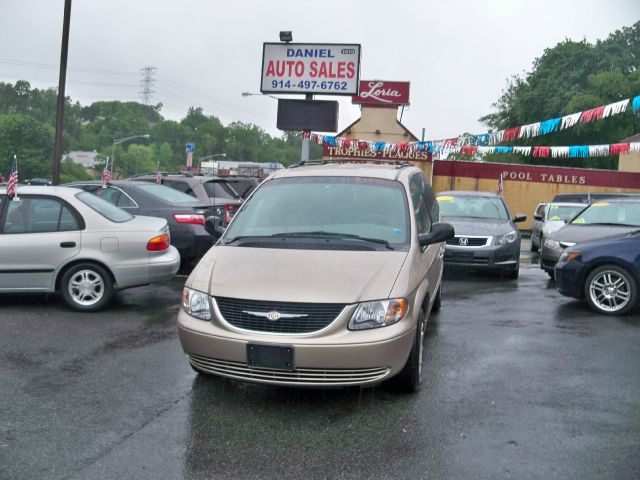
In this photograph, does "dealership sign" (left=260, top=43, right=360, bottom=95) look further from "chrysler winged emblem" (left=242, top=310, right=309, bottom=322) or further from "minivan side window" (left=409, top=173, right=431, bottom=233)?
"chrysler winged emblem" (left=242, top=310, right=309, bottom=322)

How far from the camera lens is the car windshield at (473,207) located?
41.8 ft

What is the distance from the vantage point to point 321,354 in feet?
14.8

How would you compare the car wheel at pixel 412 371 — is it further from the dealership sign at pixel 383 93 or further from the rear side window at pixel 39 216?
the dealership sign at pixel 383 93

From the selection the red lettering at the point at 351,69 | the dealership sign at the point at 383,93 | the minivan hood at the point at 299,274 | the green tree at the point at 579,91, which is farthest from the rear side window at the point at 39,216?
the green tree at the point at 579,91

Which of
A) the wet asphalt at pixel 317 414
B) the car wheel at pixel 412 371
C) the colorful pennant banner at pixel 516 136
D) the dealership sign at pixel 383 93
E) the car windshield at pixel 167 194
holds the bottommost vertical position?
the wet asphalt at pixel 317 414

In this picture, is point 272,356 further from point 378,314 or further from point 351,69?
point 351,69

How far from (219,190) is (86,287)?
454cm

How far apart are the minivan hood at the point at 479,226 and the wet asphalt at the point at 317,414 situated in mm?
4323

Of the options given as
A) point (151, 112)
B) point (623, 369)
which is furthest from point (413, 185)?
point (151, 112)

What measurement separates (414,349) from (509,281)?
23.2 feet

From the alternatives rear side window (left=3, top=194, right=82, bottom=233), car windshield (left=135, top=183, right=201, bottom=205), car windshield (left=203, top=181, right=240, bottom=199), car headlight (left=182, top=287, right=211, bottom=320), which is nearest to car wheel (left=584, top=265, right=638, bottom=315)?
→ car headlight (left=182, top=287, right=211, bottom=320)

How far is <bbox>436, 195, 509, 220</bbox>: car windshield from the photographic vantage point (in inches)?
501

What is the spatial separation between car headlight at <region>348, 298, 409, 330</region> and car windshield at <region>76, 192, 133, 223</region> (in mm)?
4510

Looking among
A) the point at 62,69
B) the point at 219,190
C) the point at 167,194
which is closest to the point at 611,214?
the point at 219,190
